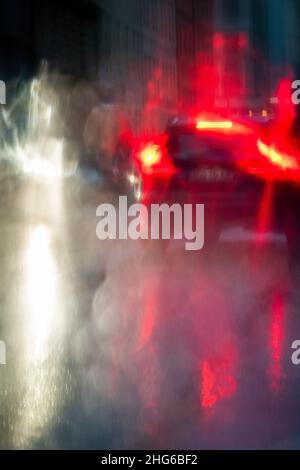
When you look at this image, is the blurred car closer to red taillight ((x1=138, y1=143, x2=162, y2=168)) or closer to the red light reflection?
red taillight ((x1=138, y1=143, x2=162, y2=168))

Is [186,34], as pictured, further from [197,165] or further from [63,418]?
[63,418]

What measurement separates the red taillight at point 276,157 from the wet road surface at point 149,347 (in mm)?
941

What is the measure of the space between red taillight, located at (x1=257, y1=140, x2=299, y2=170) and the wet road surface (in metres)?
0.94

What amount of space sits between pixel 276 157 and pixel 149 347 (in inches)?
249

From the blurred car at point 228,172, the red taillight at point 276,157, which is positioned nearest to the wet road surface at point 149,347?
the blurred car at point 228,172

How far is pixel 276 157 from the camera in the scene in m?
14.7

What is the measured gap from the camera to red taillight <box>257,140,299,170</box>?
14602 mm

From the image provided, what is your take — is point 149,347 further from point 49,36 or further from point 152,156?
point 49,36

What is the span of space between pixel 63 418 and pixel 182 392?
891 millimetres

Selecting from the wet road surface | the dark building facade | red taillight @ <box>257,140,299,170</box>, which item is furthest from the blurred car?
the dark building facade

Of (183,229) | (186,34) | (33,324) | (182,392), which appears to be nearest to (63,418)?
(182,392)

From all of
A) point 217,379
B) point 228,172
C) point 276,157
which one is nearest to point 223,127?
point 228,172

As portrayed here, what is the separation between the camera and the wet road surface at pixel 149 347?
20.9ft

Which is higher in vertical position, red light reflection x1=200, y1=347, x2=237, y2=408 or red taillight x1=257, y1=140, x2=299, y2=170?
red taillight x1=257, y1=140, x2=299, y2=170
